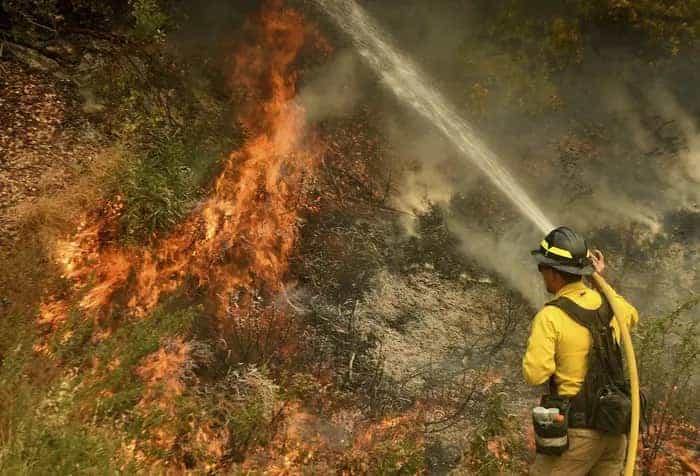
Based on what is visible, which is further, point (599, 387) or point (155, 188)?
point (155, 188)

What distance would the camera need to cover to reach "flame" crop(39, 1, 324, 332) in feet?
16.7

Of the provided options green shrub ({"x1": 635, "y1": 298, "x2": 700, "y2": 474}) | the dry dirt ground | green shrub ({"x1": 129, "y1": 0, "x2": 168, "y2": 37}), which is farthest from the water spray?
the dry dirt ground

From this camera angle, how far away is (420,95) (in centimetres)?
957

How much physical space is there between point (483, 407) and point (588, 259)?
2300 mm

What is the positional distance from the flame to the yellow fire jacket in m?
3.18

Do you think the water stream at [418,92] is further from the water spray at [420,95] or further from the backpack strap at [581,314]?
the backpack strap at [581,314]

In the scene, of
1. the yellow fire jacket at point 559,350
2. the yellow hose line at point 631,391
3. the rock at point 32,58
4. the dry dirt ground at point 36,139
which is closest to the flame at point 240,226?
the dry dirt ground at point 36,139

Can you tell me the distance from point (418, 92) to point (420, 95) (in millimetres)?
69

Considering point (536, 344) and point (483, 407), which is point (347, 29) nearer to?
point (483, 407)

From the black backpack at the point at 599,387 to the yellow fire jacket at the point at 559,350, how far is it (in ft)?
0.12

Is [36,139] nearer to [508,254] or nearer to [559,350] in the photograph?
[559,350]

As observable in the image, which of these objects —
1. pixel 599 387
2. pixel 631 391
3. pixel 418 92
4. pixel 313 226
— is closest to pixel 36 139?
pixel 313 226

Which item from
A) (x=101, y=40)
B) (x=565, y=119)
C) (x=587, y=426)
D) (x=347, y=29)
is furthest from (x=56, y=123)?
(x=565, y=119)

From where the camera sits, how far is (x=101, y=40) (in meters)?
7.16
